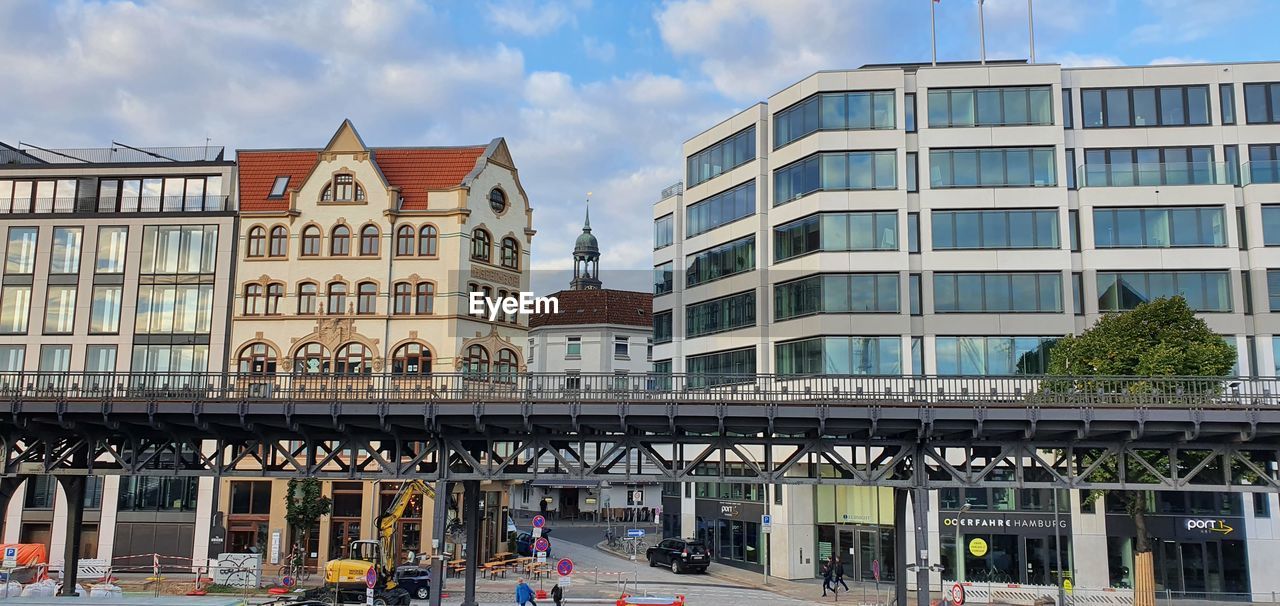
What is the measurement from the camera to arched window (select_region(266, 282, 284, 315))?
158ft

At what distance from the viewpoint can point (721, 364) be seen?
54.2 metres

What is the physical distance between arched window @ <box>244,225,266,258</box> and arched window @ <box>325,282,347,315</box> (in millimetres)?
4297

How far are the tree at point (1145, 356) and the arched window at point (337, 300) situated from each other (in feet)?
103

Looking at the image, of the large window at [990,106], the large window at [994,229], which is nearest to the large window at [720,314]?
the large window at [994,229]

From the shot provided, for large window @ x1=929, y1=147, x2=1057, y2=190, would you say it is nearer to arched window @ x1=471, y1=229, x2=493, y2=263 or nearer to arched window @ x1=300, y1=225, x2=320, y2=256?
arched window @ x1=471, y1=229, x2=493, y2=263

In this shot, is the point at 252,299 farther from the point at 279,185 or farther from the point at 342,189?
the point at 342,189

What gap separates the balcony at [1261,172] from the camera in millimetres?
44969

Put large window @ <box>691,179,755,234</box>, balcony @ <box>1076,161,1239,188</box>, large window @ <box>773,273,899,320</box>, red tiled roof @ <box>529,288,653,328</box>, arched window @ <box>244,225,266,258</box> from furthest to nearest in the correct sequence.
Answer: red tiled roof @ <box>529,288,653,328</box>, large window @ <box>691,179,755,234</box>, arched window @ <box>244,225,266,258</box>, large window @ <box>773,273,899,320</box>, balcony @ <box>1076,161,1239,188</box>

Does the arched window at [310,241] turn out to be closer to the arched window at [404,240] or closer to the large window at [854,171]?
the arched window at [404,240]

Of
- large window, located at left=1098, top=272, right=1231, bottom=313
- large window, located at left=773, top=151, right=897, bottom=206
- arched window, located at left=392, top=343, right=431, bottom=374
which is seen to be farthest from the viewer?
large window, located at left=773, top=151, right=897, bottom=206

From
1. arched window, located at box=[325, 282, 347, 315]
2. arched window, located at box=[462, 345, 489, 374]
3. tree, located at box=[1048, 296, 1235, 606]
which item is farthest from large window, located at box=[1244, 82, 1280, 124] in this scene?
arched window, located at box=[325, 282, 347, 315]

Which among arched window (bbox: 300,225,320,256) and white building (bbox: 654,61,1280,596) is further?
arched window (bbox: 300,225,320,256)

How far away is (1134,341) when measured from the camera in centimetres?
3528

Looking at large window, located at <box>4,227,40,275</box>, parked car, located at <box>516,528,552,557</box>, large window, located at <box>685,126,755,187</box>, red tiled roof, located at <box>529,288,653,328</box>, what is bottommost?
parked car, located at <box>516,528,552,557</box>
